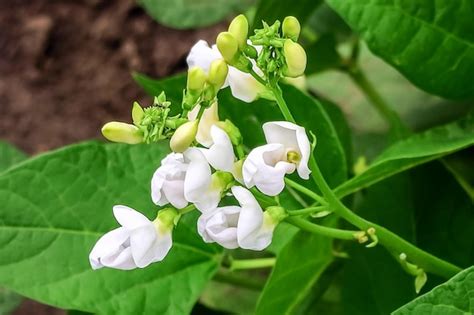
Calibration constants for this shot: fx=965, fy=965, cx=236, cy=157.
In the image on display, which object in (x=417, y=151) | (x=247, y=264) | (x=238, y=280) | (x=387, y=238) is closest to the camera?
(x=387, y=238)

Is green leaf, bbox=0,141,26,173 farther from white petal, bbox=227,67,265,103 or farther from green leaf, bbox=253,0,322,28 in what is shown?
white petal, bbox=227,67,265,103

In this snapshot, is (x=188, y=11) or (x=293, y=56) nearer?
(x=293, y=56)

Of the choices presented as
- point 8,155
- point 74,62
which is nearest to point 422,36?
point 8,155

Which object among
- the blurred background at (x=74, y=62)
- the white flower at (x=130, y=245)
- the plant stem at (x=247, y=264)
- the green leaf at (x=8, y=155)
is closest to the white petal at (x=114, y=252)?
the white flower at (x=130, y=245)

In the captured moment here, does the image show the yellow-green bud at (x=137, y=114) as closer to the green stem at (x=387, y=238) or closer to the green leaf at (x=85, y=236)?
the green stem at (x=387, y=238)

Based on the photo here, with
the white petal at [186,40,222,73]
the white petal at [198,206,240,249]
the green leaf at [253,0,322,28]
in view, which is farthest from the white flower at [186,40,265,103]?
the green leaf at [253,0,322,28]

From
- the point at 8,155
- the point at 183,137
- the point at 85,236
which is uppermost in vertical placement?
the point at 183,137

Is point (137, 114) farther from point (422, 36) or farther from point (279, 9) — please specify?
point (279, 9)
